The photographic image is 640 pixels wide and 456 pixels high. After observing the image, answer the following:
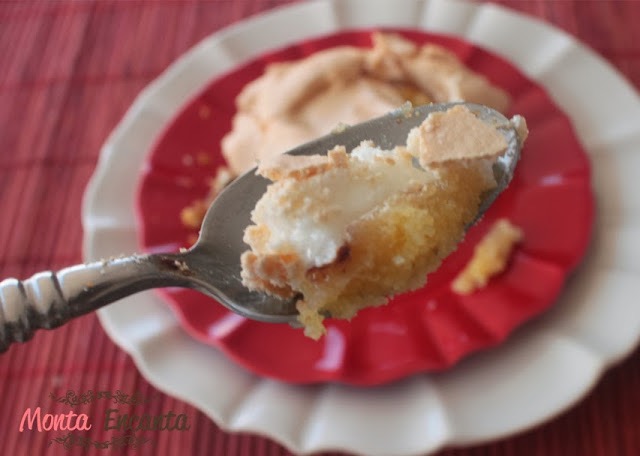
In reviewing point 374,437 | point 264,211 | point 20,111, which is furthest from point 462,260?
point 20,111

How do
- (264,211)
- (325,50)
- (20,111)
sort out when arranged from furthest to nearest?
(20,111) < (325,50) < (264,211)

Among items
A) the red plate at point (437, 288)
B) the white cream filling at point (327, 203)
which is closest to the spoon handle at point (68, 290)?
the white cream filling at point (327, 203)

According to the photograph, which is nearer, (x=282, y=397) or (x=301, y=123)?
(x=282, y=397)

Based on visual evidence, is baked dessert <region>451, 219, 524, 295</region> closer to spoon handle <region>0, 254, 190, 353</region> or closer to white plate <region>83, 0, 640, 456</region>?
white plate <region>83, 0, 640, 456</region>

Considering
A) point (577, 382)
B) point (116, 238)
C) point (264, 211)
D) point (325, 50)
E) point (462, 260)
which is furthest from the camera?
point (325, 50)

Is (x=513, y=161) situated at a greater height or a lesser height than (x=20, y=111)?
greater

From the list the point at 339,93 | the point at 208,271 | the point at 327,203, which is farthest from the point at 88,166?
the point at 327,203

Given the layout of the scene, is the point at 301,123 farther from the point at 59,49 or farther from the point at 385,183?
the point at 59,49

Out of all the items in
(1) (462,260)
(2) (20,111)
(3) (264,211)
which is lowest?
(2) (20,111)
